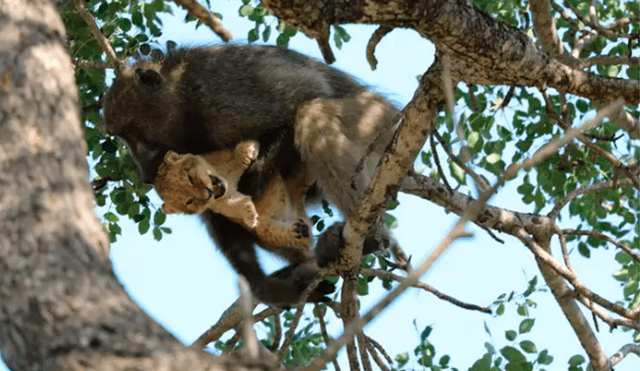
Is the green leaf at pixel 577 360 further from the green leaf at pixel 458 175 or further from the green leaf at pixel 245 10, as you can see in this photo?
the green leaf at pixel 245 10

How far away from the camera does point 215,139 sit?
4.77m

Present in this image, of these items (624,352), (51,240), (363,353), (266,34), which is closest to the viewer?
(51,240)

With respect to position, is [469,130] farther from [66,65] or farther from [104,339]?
[104,339]

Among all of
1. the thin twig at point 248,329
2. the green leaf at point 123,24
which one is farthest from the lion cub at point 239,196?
the thin twig at point 248,329

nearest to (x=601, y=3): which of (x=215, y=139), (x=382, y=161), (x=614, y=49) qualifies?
(x=614, y=49)

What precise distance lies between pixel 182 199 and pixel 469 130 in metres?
1.69

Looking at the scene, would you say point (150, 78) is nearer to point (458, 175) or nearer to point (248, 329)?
point (458, 175)

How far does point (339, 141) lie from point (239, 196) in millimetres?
536

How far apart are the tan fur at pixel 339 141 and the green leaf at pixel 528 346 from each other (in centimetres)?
103

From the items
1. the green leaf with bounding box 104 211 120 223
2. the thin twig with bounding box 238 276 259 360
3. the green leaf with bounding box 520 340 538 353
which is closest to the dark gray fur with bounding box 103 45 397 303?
the green leaf with bounding box 104 211 120 223

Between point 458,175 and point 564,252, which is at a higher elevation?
point 458,175

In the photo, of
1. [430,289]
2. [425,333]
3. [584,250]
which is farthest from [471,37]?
[584,250]

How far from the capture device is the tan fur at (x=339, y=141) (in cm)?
427

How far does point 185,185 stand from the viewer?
4.42 m
